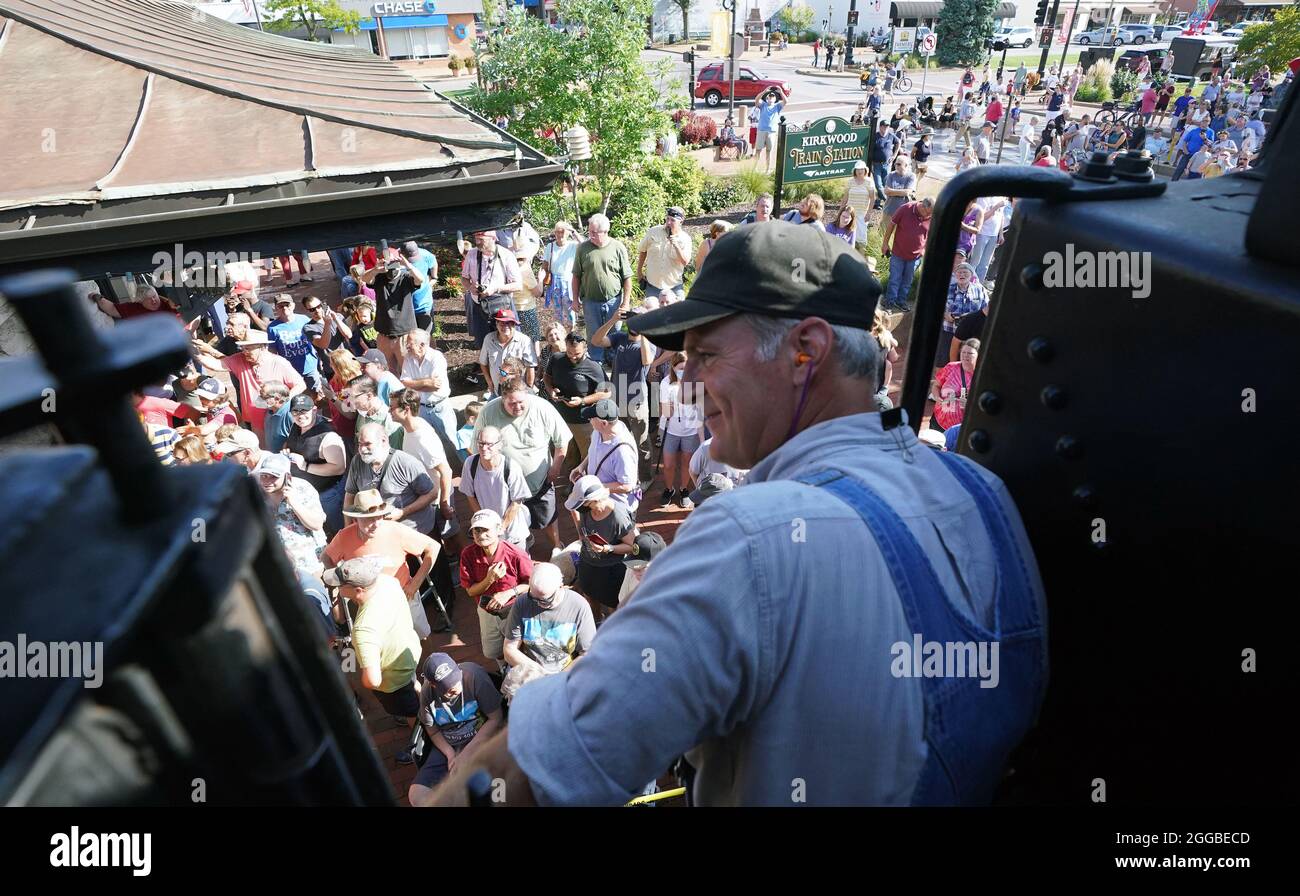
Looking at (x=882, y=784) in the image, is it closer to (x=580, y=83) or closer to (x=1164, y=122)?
(x=580, y=83)

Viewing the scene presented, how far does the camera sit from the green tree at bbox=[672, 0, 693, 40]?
4862cm

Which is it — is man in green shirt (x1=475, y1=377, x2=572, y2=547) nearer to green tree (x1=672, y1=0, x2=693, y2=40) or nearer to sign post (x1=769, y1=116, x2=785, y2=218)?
sign post (x1=769, y1=116, x2=785, y2=218)

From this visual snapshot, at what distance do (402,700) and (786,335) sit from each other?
4.09 meters

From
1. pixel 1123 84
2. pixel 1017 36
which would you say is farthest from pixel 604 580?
pixel 1017 36

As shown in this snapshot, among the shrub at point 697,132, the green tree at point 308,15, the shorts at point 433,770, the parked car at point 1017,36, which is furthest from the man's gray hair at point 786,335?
the parked car at point 1017,36

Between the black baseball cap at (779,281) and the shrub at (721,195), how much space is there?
15.0 meters

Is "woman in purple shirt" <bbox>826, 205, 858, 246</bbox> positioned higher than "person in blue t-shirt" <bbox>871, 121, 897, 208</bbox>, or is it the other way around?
"person in blue t-shirt" <bbox>871, 121, 897, 208</bbox>

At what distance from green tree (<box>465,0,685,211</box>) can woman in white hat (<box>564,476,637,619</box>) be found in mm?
8683

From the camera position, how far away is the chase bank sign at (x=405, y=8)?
42062mm

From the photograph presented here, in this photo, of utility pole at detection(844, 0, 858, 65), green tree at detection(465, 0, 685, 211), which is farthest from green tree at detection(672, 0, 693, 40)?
green tree at detection(465, 0, 685, 211)

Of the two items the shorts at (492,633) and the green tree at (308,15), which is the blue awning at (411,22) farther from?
the shorts at (492,633)

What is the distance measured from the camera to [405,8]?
1692 inches

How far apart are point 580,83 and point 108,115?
10.9 metres

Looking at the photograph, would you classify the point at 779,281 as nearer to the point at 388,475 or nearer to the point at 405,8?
the point at 388,475
